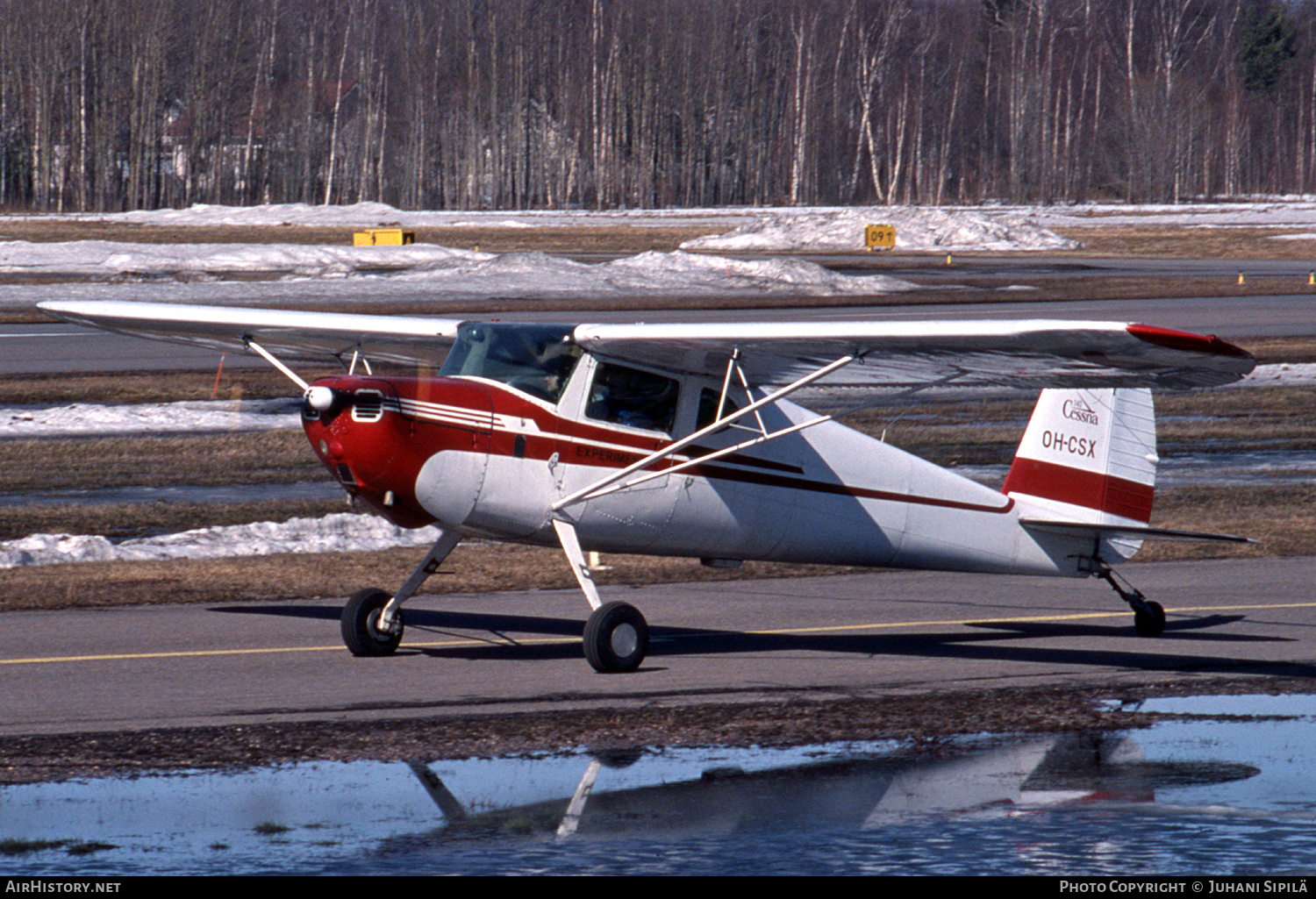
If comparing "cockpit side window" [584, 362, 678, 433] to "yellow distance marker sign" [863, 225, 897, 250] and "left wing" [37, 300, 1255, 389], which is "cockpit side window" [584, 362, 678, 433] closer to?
"left wing" [37, 300, 1255, 389]

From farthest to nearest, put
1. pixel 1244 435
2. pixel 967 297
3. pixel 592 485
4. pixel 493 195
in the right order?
pixel 493 195
pixel 967 297
pixel 1244 435
pixel 592 485

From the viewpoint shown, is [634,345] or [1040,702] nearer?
[1040,702]

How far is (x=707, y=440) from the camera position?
32.8 ft

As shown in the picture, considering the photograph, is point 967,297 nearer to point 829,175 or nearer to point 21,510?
point 21,510

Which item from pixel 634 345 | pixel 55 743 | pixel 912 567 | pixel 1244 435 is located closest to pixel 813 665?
pixel 912 567

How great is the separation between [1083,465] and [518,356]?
4.53 m

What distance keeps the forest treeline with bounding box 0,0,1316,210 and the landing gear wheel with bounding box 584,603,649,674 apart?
8756 centimetres

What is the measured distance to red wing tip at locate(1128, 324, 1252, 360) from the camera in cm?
765

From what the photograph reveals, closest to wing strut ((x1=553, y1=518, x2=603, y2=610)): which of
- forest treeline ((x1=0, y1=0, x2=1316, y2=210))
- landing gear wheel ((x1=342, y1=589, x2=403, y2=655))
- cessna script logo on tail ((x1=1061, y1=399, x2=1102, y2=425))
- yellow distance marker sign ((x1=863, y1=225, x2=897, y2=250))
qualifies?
landing gear wheel ((x1=342, y1=589, x2=403, y2=655))

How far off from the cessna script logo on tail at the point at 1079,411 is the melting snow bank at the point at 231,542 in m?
6.18

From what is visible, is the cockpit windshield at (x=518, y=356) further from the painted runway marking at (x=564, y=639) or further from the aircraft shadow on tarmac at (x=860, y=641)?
the painted runway marking at (x=564, y=639)

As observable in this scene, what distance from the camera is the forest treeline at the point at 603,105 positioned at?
3607 inches
